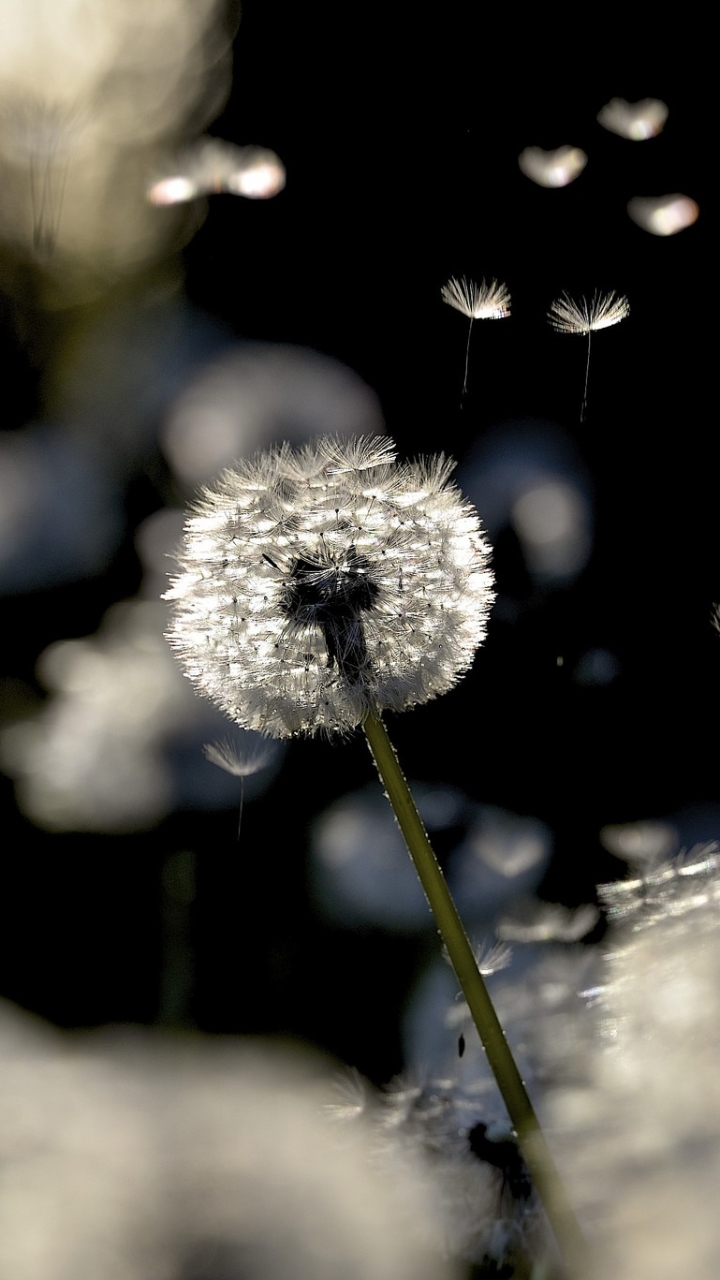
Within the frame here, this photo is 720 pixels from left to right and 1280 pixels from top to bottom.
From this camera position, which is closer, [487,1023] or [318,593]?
[487,1023]

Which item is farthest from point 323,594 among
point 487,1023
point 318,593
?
point 487,1023

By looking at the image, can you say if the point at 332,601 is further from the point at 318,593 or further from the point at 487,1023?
the point at 487,1023

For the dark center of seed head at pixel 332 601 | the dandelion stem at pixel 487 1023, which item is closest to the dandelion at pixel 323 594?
the dark center of seed head at pixel 332 601

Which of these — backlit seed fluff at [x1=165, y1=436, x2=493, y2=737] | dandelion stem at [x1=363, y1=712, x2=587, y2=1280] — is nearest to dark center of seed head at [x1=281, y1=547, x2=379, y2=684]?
backlit seed fluff at [x1=165, y1=436, x2=493, y2=737]

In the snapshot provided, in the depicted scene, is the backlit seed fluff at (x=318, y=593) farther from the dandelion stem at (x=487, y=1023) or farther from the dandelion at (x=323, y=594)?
the dandelion stem at (x=487, y=1023)

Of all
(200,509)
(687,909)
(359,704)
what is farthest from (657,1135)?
(200,509)

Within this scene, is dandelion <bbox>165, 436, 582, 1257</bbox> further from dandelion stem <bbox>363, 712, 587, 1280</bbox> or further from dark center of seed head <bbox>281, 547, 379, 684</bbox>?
dandelion stem <bbox>363, 712, 587, 1280</bbox>
